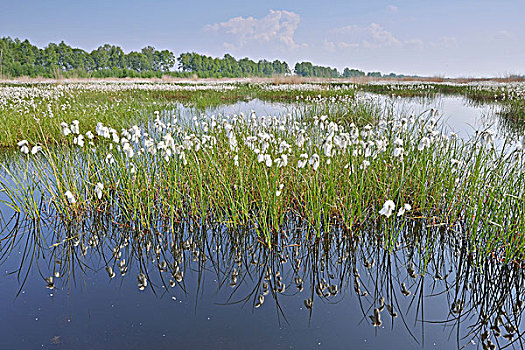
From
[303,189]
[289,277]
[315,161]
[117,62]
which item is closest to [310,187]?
[303,189]

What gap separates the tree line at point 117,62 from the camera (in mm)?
54125

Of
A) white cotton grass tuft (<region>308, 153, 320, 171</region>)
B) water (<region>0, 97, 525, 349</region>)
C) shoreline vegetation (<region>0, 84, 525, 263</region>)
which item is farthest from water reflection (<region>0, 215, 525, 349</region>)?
white cotton grass tuft (<region>308, 153, 320, 171</region>)

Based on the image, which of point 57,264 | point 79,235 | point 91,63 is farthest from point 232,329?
point 91,63

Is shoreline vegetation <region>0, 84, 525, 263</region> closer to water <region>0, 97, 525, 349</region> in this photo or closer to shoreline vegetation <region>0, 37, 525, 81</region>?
water <region>0, 97, 525, 349</region>

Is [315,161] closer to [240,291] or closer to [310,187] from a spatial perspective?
[310,187]

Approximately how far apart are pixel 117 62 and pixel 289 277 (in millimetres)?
80979

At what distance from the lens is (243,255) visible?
357 cm

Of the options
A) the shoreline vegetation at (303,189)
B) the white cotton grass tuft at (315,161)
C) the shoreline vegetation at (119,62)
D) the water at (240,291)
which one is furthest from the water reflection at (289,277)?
the shoreline vegetation at (119,62)

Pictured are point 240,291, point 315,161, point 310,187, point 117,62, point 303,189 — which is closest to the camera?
point 240,291

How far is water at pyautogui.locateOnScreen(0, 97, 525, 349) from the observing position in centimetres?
247

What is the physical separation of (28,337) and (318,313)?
6.45 feet

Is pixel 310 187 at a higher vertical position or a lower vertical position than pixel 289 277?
higher

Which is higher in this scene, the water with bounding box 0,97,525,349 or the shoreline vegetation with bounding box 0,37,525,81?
the shoreline vegetation with bounding box 0,37,525,81

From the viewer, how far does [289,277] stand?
321cm
